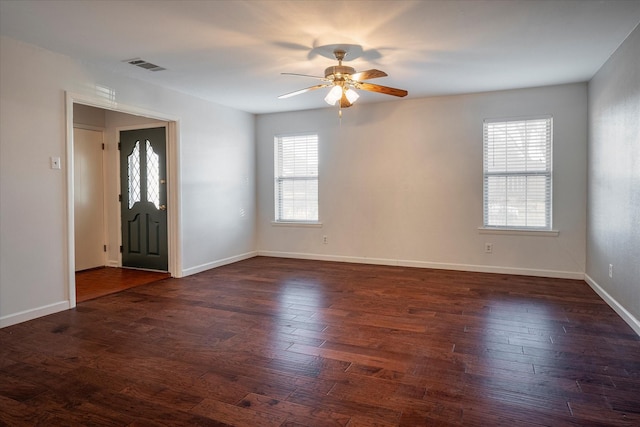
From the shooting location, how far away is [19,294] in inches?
138

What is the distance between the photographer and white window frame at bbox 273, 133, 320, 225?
21.6 feet

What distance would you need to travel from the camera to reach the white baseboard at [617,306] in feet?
10.5

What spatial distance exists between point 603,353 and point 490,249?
2754 millimetres

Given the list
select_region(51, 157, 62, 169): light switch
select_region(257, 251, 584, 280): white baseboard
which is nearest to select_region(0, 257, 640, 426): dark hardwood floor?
select_region(257, 251, 584, 280): white baseboard

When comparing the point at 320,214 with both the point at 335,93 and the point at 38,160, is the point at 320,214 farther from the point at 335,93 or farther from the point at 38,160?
the point at 38,160

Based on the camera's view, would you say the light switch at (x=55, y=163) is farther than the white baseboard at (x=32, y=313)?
Yes

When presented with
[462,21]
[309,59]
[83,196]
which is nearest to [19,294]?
[83,196]

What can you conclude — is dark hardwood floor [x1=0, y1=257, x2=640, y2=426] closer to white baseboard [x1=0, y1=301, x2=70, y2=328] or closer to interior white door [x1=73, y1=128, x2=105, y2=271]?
white baseboard [x1=0, y1=301, x2=70, y2=328]

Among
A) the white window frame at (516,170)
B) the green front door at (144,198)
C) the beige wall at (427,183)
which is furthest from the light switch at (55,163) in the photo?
the white window frame at (516,170)

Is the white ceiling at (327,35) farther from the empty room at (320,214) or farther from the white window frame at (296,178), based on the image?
the white window frame at (296,178)

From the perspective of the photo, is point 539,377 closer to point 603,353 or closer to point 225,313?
point 603,353

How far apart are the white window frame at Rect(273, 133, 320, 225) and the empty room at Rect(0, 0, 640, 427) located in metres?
0.04

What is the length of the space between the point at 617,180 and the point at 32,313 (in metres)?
5.53

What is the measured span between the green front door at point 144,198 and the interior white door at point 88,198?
1.22 ft
